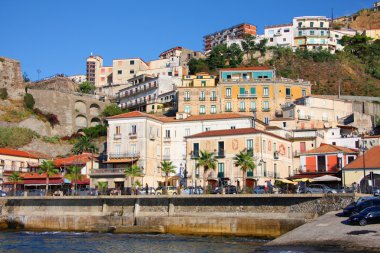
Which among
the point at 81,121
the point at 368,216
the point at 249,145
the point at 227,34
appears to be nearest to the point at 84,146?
the point at 81,121

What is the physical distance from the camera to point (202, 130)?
235ft

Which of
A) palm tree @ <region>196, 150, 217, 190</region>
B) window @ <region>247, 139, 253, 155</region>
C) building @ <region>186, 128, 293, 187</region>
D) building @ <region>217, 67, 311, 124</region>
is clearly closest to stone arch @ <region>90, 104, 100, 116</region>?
building @ <region>217, 67, 311, 124</region>

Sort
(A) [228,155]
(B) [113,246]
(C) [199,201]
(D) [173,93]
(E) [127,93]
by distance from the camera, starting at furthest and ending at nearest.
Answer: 1. (E) [127,93]
2. (D) [173,93]
3. (A) [228,155]
4. (C) [199,201]
5. (B) [113,246]

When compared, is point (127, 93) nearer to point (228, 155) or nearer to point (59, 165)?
point (59, 165)

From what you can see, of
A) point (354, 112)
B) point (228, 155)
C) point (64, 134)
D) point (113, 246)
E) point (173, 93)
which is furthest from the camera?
point (64, 134)

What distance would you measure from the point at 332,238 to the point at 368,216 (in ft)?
10.7

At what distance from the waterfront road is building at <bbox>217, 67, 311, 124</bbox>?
4805 centimetres

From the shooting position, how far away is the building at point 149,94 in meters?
99.7

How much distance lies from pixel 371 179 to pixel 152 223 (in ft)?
68.8

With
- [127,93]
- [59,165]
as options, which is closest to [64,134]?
[127,93]

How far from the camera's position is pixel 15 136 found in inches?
3543

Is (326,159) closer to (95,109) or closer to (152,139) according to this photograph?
(152,139)

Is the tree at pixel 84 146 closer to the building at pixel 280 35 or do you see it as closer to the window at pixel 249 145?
the window at pixel 249 145

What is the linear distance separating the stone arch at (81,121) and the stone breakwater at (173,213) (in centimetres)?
5222
